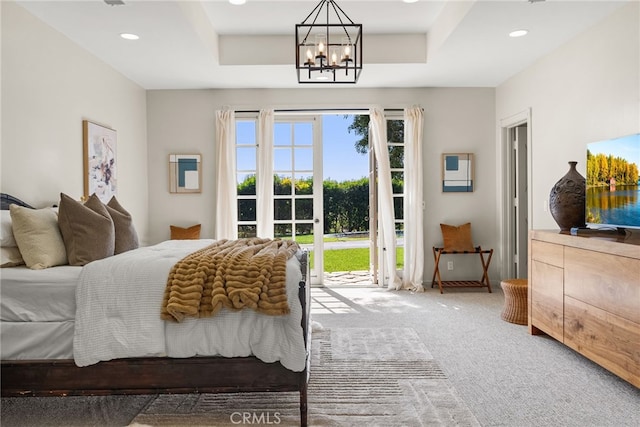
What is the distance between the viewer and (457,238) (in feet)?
17.9

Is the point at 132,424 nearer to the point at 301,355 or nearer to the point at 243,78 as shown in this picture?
the point at 301,355

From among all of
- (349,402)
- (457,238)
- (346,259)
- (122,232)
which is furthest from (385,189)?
(346,259)

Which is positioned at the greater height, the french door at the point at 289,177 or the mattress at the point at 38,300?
the french door at the point at 289,177

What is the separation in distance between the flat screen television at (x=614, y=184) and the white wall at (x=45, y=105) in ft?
13.0

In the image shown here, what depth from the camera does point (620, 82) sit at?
3268mm

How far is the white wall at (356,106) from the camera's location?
18.2ft

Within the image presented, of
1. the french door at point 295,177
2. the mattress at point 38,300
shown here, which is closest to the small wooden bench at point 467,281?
the french door at point 295,177

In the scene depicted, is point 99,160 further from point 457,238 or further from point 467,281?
point 467,281

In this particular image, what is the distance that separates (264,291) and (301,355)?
13.8 inches

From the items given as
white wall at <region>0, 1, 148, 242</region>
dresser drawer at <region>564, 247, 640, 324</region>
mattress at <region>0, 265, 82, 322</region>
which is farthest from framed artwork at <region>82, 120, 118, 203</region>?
dresser drawer at <region>564, 247, 640, 324</region>

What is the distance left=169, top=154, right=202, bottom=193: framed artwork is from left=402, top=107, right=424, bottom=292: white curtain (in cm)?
259

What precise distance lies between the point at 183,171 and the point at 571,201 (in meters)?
4.21

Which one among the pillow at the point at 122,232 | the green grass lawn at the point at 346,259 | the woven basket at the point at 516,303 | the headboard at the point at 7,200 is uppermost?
the headboard at the point at 7,200

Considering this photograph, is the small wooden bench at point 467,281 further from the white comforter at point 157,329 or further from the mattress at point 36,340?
the mattress at point 36,340
